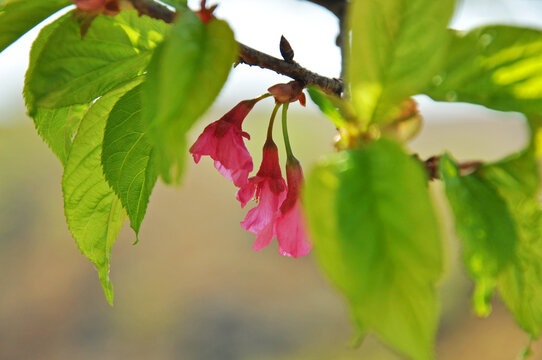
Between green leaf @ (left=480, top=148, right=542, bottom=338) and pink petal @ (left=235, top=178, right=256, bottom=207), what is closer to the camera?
green leaf @ (left=480, top=148, right=542, bottom=338)

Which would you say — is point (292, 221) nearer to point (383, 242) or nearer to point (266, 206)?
point (266, 206)

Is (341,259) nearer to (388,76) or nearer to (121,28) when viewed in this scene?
(388,76)

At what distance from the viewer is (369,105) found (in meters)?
0.30

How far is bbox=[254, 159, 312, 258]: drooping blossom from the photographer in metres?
0.47

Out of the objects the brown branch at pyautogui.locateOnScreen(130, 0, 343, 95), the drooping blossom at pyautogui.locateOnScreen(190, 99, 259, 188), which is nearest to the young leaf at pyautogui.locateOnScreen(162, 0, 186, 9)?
the brown branch at pyautogui.locateOnScreen(130, 0, 343, 95)

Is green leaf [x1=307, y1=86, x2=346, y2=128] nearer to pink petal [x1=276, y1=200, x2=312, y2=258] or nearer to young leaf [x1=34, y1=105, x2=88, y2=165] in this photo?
pink petal [x1=276, y1=200, x2=312, y2=258]

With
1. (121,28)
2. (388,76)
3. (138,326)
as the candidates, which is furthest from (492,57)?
(138,326)

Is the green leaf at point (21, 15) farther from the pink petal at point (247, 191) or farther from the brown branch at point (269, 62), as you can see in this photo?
the pink petal at point (247, 191)

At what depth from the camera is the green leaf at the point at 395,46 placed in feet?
0.93

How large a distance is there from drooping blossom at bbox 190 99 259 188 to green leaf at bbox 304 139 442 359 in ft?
0.77

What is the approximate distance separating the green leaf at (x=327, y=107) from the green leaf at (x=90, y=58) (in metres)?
0.13

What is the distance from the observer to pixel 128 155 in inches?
17.1

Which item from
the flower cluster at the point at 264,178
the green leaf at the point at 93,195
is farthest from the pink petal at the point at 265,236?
the green leaf at the point at 93,195

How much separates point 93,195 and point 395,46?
0.28m
